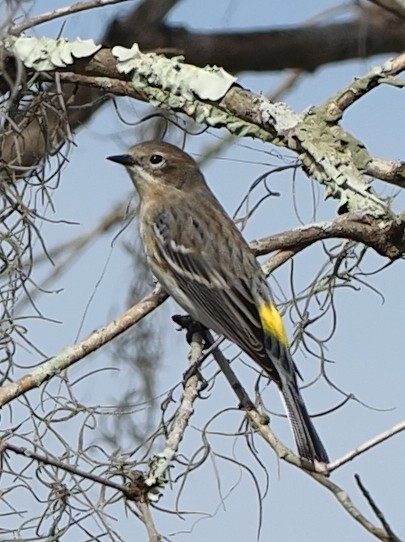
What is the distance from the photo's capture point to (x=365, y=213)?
3.59 metres

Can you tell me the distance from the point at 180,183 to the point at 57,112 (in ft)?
4.51

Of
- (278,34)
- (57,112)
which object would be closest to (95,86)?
(57,112)

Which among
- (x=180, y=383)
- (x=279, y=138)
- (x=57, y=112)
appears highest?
(x=57, y=112)

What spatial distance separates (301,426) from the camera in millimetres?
4051

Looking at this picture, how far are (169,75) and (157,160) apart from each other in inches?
56.7

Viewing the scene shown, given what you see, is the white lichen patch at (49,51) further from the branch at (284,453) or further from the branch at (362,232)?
the branch at (284,453)

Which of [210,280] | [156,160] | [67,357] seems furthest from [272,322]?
[67,357]

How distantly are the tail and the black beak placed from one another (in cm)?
136

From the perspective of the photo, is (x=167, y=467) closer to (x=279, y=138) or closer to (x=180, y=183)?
(x=279, y=138)

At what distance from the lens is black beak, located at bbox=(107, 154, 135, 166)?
512cm

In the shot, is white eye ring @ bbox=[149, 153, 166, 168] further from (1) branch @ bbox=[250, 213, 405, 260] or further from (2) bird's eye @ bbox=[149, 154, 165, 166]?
(1) branch @ bbox=[250, 213, 405, 260]

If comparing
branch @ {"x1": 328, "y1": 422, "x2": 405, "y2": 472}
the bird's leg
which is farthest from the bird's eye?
branch @ {"x1": 328, "y1": 422, "x2": 405, "y2": 472}

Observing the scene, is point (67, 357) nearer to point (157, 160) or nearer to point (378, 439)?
point (378, 439)

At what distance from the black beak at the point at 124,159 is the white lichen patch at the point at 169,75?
1294 mm
